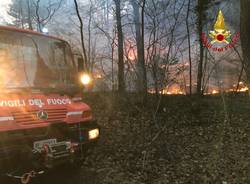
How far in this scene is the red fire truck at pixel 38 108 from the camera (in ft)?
19.3

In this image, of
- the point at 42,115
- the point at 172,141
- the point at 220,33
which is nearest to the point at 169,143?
the point at 172,141

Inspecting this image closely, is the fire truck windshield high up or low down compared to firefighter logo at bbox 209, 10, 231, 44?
down

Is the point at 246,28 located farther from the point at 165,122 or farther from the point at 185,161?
the point at 185,161

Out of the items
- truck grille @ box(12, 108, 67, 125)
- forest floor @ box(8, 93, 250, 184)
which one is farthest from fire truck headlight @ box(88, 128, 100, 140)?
forest floor @ box(8, 93, 250, 184)

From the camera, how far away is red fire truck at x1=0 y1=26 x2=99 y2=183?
588 cm

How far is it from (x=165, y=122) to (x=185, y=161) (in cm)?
359

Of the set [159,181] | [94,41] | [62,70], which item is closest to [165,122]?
[159,181]

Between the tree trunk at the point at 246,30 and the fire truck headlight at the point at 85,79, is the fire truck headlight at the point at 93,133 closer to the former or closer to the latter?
the fire truck headlight at the point at 85,79

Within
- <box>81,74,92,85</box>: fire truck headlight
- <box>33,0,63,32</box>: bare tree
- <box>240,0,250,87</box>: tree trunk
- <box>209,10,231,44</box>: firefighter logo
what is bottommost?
<box>81,74,92,85</box>: fire truck headlight

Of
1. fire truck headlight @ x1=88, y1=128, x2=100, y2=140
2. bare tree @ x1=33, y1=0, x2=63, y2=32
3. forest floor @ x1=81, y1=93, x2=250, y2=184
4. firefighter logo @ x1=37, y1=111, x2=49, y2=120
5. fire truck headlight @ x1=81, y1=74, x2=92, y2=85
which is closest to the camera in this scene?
firefighter logo @ x1=37, y1=111, x2=49, y2=120

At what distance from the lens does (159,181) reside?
24.5ft

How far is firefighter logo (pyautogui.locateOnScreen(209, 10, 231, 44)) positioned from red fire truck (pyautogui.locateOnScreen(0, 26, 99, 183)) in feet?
52.2

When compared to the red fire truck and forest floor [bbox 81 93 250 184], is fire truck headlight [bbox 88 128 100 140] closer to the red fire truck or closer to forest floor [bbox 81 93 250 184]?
the red fire truck

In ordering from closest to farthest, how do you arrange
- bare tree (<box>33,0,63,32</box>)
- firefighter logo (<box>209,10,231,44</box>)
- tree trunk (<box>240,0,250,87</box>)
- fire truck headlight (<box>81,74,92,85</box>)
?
fire truck headlight (<box>81,74,92,85</box>) < tree trunk (<box>240,0,250,87</box>) < firefighter logo (<box>209,10,231,44</box>) < bare tree (<box>33,0,63,32</box>)
